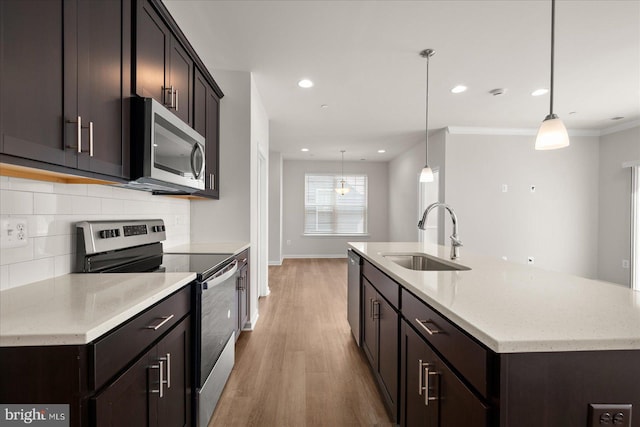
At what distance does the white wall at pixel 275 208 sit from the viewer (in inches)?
257

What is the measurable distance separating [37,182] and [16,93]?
1.99 ft

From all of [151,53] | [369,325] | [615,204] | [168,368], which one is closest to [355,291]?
[369,325]

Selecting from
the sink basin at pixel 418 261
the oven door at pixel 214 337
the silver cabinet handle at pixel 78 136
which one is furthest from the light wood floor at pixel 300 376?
the silver cabinet handle at pixel 78 136

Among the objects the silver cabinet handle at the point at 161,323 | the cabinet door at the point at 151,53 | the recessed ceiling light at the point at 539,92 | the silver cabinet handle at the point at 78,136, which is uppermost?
the recessed ceiling light at the point at 539,92

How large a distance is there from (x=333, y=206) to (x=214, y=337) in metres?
6.45

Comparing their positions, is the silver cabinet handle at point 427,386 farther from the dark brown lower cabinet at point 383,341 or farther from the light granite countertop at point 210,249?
the light granite countertop at point 210,249

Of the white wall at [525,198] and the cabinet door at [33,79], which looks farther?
the white wall at [525,198]

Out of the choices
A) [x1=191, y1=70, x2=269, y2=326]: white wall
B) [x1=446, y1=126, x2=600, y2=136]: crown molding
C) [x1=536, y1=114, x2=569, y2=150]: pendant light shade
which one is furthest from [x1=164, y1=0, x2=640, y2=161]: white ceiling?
[x1=536, y1=114, x2=569, y2=150]: pendant light shade

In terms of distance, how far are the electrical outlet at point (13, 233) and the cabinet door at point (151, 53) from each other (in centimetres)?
78

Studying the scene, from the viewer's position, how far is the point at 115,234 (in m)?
1.73

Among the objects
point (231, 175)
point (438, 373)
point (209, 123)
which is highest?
point (209, 123)

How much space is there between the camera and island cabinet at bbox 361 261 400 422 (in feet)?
5.27

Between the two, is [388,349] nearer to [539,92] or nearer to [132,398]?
[132,398]

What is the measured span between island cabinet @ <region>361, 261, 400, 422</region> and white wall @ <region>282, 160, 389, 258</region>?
5.63 m
